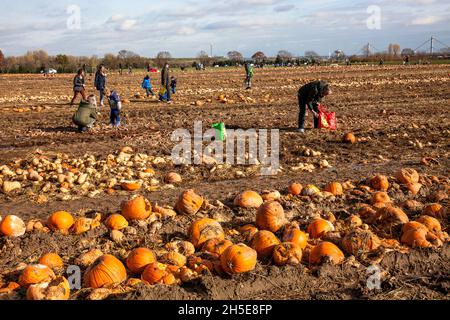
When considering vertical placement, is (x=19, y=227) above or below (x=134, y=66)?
below

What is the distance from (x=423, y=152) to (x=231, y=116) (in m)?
6.65

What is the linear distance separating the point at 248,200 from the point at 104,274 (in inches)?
96.9

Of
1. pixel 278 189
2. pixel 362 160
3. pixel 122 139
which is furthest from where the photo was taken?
pixel 122 139

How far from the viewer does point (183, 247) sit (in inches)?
193

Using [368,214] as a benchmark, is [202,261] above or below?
below

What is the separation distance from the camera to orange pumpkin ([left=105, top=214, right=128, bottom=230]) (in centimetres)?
557

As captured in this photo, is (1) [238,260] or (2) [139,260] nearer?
(1) [238,260]

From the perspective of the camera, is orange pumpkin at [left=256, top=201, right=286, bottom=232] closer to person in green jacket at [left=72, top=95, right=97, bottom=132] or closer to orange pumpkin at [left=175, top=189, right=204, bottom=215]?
orange pumpkin at [left=175, top=189, right=204, bottom=215]

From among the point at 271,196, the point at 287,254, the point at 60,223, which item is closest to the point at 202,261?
the point at 287,254

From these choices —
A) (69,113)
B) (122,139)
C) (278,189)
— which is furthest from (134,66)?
(278,189)

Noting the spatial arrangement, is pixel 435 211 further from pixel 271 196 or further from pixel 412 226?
pixel 271 196

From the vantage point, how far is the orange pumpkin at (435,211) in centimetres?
571
